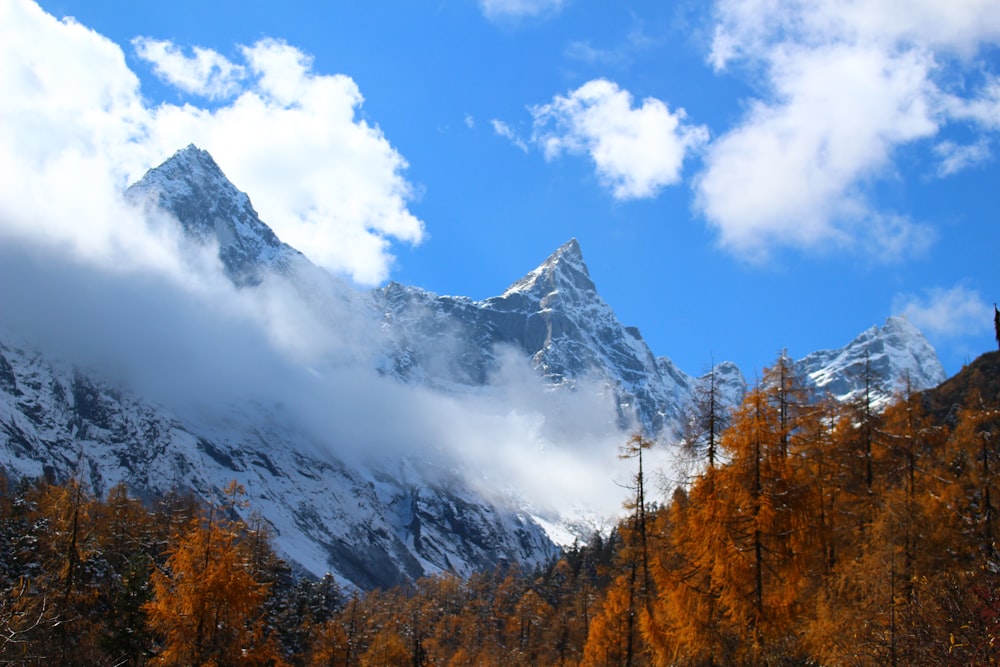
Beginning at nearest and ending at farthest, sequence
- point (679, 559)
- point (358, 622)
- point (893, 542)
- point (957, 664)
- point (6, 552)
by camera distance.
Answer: point (957, 664) < point (893, 542) < point (679, 559) < point (6, 552) < point (358, 622)

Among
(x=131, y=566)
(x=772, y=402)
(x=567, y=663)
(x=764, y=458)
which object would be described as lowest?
(x=567, y=663)

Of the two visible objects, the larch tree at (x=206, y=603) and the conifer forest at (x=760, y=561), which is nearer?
the conifer forest at (x=760, y=561)

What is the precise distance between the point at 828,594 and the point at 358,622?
40592 millimetres

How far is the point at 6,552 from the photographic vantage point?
36375mm

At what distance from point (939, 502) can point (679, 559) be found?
9.50m

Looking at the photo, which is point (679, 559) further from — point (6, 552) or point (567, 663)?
point (6, 552)

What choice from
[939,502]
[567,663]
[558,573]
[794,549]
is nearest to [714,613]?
[794,549]

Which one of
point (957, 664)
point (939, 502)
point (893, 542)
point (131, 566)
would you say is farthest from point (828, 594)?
point (131, 566)

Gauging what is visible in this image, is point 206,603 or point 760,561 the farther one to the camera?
point 206,603

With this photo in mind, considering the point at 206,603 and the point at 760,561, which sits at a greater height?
the point at 760,561

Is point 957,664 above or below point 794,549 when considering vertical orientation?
below

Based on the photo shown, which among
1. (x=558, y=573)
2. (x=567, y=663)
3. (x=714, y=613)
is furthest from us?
(x=558, y=573)

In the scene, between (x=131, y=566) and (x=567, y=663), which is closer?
(x=131, y=566)

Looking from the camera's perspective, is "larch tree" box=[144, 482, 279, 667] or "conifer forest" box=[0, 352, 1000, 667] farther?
"larch tree" box=[144, 482, 279, 667]
